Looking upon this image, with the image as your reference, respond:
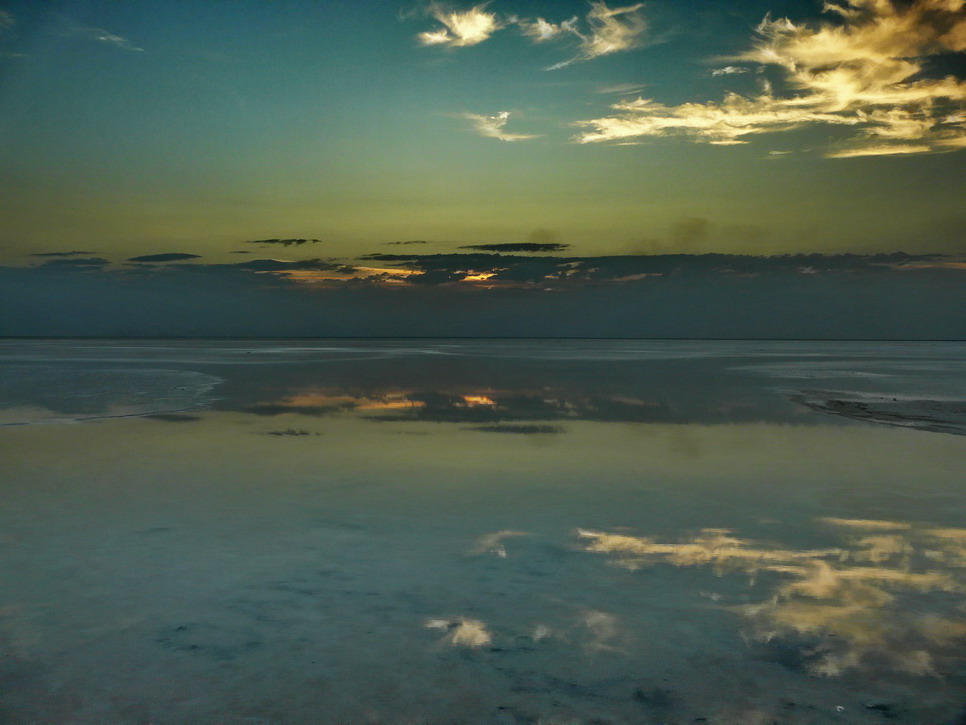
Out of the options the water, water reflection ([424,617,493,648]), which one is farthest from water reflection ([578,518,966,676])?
water reflection ([424,617,493,648])

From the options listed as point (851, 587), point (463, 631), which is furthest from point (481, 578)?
point (851, 587)

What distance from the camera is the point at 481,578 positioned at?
7664 mm

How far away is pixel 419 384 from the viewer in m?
36.4

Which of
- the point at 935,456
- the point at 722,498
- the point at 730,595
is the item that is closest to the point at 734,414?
the point at 935,456

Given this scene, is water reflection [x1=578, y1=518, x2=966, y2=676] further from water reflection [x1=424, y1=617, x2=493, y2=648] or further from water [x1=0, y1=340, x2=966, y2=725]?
water reflection [x1=424, y1=617, x2=493, y2=648]

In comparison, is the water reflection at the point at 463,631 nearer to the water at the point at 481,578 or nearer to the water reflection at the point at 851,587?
the water at the point at 481,578

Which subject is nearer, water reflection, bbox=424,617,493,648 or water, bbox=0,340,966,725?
water, bbox=0,340,966,725

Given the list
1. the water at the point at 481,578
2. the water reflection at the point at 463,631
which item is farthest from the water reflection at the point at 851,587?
the water reflection at the point at 463,631

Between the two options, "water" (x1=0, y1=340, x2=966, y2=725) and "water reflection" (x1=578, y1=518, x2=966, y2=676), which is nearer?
"water" (x1=0, y1=340, x2=966, y2=725)

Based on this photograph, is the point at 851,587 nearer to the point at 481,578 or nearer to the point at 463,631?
the point at 481,578

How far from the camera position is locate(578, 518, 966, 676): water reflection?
598cm

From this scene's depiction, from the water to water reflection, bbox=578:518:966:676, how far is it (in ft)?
0.12

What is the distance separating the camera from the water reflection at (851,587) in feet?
19.6

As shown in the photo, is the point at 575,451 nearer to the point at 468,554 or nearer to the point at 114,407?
the point at 468,554
